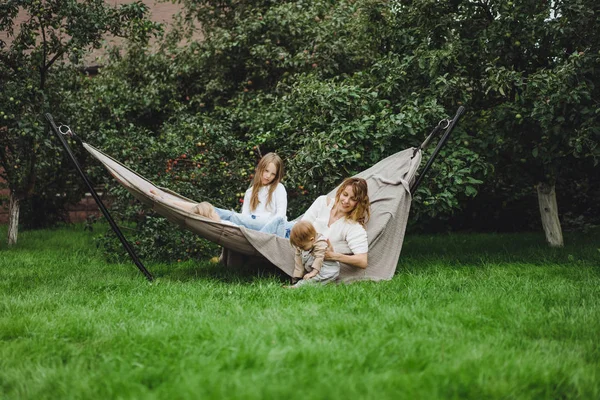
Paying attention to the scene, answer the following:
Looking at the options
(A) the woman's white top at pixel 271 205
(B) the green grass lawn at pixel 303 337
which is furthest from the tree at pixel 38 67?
(A) the woman's white top at pixel 271 205

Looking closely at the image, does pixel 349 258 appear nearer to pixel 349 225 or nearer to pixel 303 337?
pixel 349 225

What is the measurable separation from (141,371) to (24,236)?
18.0ft

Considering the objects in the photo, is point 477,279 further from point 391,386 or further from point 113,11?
point 113,11

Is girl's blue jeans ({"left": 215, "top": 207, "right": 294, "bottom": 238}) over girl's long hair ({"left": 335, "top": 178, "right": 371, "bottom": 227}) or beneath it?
beneath

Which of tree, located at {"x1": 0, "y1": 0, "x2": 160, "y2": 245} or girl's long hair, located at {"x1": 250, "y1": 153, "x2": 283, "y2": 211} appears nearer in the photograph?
girl's long hair, located at {"x1": 250, "y1": 153, "x2": 283, "y2": 211}

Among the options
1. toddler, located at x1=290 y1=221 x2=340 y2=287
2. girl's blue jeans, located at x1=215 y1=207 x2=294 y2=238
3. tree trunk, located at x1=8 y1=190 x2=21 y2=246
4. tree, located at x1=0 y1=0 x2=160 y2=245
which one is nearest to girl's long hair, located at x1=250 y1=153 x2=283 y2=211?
girl's blue jeans, located at x1=215 y1=207 x2=294 y2=238

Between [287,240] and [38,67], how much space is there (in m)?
3.55

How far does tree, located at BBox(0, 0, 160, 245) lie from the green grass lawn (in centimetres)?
200

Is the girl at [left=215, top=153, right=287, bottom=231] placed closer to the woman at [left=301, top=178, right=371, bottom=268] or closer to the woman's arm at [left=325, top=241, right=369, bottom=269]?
the woman at [left=301, top=178, right=371, bottom=268]

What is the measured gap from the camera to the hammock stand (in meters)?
3.52

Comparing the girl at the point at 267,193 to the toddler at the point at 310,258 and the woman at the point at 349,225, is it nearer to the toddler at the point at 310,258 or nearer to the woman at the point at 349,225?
the woman at the point at 349,225

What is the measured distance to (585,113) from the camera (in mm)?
4273

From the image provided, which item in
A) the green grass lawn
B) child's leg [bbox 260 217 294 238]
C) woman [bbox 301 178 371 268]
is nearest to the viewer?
the green grass lawn

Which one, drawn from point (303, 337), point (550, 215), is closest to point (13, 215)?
point (303, 337)
